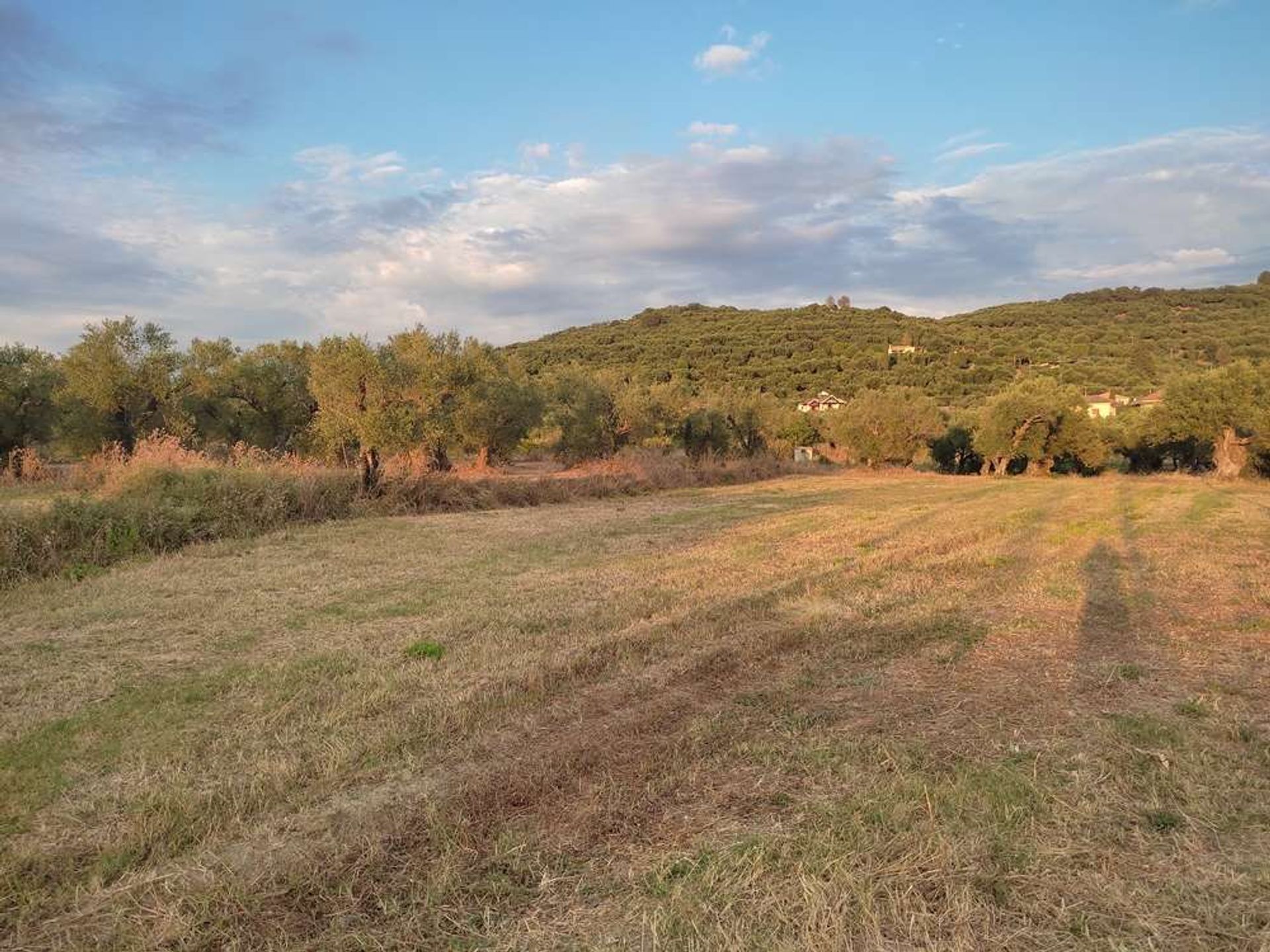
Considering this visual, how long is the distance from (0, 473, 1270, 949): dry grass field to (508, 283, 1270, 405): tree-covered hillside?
56.3 m

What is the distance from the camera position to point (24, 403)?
78.8 feet

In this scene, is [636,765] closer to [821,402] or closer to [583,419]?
[583,419]

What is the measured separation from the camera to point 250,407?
100 ft

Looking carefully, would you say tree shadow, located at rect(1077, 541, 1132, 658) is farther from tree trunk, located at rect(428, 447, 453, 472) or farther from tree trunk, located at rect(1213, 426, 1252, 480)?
tree trunk, located at rect(1213, 426, 1252, 480)

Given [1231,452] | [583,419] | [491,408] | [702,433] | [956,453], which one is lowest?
[956,453]

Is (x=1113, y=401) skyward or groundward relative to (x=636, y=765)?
skyward

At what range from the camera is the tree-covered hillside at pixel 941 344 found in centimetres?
7850

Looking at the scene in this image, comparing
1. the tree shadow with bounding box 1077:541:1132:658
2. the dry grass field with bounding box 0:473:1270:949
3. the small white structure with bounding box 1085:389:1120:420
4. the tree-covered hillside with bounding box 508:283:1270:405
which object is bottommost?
the tree shadow with bounding box 1077:541:1132:658

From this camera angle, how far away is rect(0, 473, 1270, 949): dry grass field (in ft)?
10.2

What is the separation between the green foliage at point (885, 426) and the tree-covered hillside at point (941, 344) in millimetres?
18379

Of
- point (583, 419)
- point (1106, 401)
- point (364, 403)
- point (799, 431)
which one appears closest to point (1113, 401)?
point (1106, 401)

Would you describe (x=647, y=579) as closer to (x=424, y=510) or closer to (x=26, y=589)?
(x=26, y=589)

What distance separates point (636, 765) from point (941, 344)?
101731mm

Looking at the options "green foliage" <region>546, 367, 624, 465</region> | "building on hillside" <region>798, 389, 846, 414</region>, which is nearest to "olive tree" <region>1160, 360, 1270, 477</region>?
"building on hillside" <region>798, 389, 846, 414</region>
